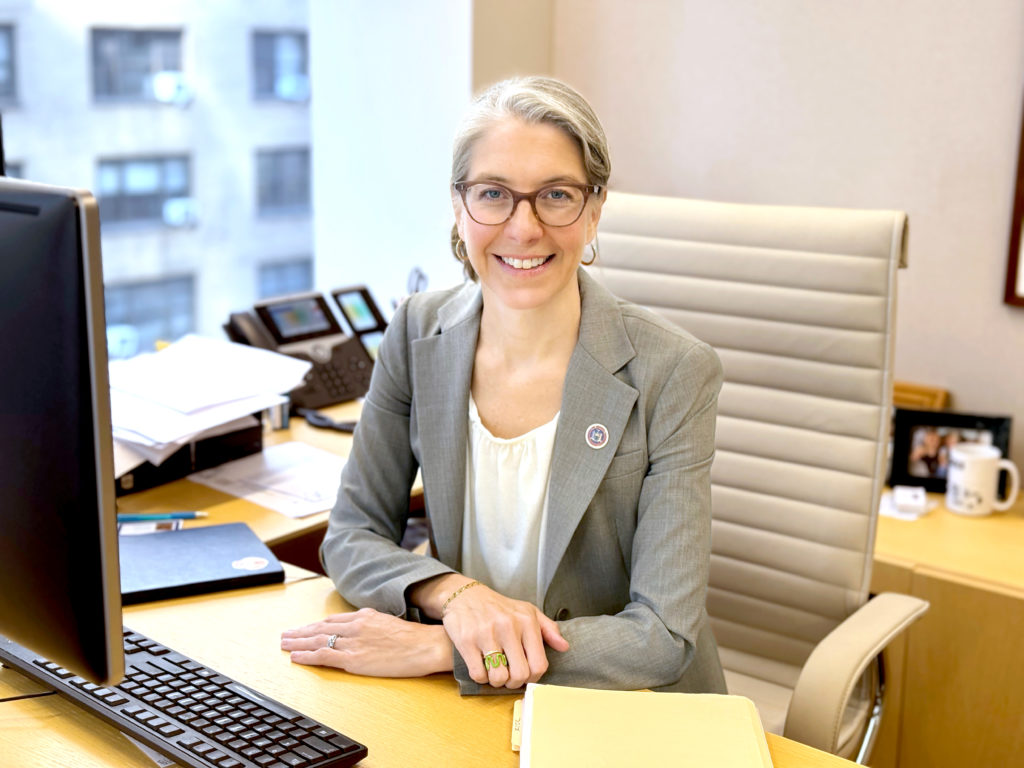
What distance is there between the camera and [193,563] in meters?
1.54

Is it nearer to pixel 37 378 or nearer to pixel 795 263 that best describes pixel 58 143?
pixel 795 263

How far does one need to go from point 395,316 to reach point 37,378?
0.76m

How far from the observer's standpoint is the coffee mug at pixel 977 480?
2.22 metres

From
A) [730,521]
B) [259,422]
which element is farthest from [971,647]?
[259,422]

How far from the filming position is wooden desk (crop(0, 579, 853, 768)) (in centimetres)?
112

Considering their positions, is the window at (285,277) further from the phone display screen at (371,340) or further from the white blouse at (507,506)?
the white blouse at (507,506)

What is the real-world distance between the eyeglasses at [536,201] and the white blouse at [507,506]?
26 cm

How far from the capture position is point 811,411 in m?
1.79

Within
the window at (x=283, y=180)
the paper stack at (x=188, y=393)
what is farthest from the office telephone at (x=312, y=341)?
the window at (x=283, y=180)

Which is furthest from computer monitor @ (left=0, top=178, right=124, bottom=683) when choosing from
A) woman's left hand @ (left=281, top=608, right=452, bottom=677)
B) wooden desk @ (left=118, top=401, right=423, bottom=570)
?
wooden desk @ (left=118, top=401, right=423, bottom=570)

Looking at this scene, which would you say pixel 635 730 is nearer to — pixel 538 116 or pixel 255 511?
pixel 538 116

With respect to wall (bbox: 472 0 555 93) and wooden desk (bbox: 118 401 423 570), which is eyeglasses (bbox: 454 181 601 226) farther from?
wall (bbox: 472 0 555 93)

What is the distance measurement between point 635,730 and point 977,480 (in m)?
1.37

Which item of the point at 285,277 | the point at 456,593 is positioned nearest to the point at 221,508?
the point at 456,593
